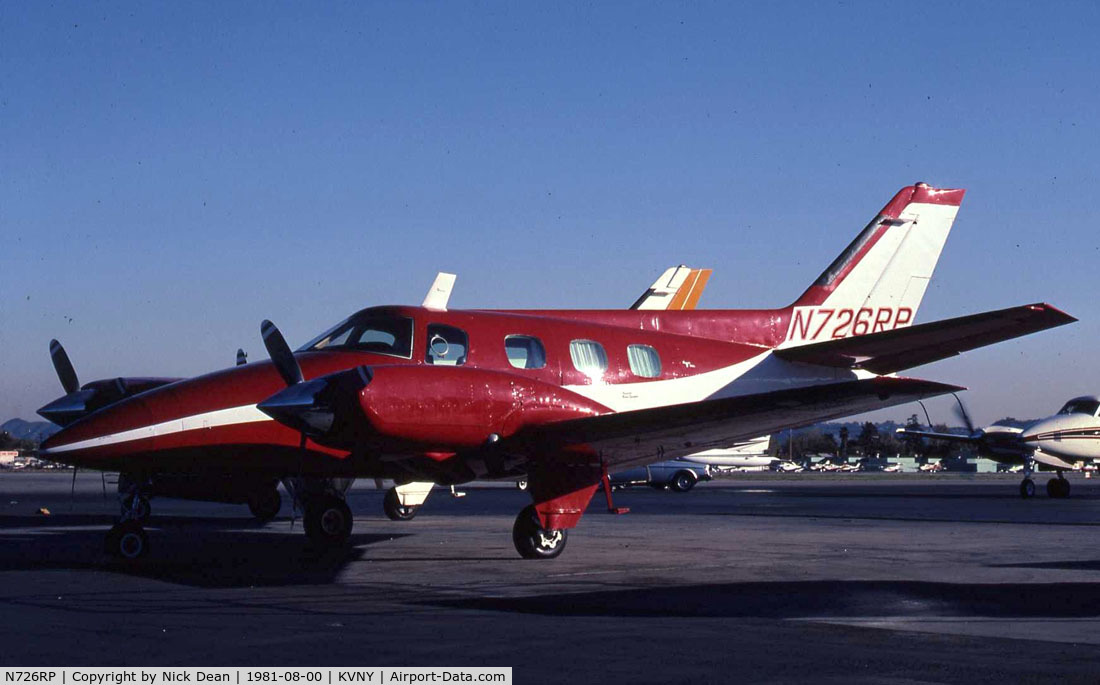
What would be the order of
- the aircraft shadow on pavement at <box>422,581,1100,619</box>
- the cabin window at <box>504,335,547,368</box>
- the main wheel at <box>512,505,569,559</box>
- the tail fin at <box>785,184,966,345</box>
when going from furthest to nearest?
the tail fin at <box>785,184,966,345</box>, the cabin window at <box>504,335,547,368</box>, the main wheel at <box>512,505,569,559</box>, the aircraft shadow on pavement at <box>422,581,1100,619</box>

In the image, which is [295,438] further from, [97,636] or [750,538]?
[750,538]

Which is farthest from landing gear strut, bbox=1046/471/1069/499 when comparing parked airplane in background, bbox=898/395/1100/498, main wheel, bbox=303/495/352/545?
main wheel, bbox=303/495/352/545

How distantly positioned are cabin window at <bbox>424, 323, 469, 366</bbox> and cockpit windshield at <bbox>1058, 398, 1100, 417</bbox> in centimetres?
2733

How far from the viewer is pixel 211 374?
1392 cm

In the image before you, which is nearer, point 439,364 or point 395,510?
point 439,364

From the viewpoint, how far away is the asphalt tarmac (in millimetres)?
7016

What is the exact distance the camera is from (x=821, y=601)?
10156 millimetres

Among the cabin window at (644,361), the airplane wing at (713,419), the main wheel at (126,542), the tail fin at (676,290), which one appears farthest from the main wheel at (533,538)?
the tail fin at (676,290)

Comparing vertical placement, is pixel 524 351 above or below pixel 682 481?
above

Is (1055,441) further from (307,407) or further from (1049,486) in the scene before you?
(307,407)

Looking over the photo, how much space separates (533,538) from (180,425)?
178 inches

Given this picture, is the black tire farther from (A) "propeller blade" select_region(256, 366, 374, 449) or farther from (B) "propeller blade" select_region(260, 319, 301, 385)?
(A) "propeller blade" select_region(256, 366, 374, 449)

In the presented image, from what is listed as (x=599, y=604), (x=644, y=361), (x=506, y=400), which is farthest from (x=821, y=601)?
(x=644, y=361)
